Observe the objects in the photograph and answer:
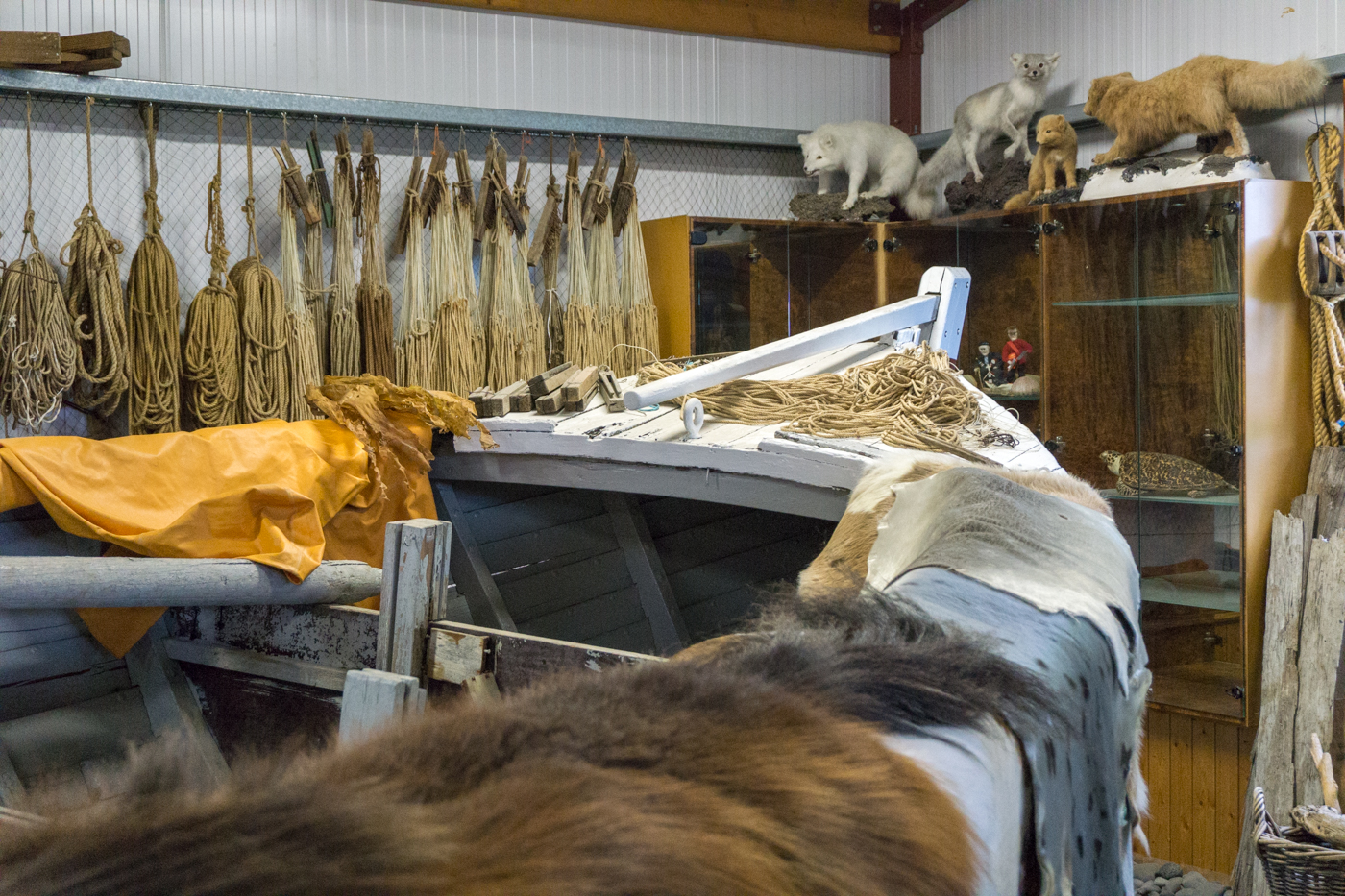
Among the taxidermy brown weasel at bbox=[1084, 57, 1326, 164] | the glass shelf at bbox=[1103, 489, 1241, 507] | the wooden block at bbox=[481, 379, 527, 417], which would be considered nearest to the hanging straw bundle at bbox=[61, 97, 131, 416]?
the wooden block at bbox=[481, 379, 527, 417]

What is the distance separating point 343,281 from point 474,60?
1.35 meters

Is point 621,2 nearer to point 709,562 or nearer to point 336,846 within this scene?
point 709,562

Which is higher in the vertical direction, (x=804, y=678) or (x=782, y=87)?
(x=782, y=87)

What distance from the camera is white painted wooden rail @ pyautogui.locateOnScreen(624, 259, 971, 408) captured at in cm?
296

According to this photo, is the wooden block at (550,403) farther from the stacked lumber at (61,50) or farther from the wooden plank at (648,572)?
the stacked lumber at (61,50)

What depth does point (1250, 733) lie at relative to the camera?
4090 millimetres

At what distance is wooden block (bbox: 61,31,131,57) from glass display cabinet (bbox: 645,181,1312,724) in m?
2.44

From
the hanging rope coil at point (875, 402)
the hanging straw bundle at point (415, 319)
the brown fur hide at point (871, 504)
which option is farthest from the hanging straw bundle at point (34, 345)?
the brown fur hide at point (871, 504)

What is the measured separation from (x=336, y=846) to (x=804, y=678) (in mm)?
440

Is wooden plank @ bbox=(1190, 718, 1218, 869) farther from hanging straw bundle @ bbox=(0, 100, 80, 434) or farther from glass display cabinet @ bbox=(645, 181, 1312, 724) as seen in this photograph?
hanging straw bundle @ bbox=(0, 100, 80, 434)

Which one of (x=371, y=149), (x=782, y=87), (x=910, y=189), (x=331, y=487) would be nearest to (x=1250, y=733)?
(x=910, y=189)

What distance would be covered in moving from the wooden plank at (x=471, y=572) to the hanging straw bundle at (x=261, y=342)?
125 cm

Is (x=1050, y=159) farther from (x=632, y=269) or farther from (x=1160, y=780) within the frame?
(x=1160, y=780)

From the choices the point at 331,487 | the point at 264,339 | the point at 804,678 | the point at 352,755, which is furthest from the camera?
the point at 264,339
